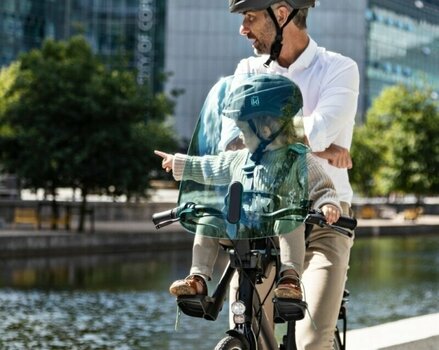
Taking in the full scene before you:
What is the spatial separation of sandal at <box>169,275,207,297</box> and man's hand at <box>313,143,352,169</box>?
665 millimetres

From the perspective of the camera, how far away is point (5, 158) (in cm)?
4041

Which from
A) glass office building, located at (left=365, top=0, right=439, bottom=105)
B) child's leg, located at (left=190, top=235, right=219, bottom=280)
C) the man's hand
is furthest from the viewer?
glass office building, located at (left=365, top=0, right=439, bottom=105)

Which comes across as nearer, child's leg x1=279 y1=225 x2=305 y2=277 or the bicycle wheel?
the bicycle wheel

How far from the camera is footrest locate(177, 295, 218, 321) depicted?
4.16 metres

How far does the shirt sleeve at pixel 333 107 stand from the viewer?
4.34 meters

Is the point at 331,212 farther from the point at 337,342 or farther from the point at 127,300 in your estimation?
the point at 127,300

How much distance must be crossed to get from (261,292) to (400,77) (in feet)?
368

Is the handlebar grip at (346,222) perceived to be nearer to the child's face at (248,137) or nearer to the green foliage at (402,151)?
the child's face at (248,137)

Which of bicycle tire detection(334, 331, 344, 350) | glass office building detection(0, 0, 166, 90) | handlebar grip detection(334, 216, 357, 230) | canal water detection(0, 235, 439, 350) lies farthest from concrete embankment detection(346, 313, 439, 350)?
glass office building detection(0, 0, 166, 90)

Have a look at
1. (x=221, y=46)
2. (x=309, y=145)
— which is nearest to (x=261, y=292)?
(x=309, y=145)

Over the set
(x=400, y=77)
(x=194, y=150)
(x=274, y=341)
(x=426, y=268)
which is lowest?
(x=426, y=268)

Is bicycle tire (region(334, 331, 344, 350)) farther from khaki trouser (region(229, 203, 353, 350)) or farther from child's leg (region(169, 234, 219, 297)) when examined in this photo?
child's leg (region(169, 234, 219, 297))

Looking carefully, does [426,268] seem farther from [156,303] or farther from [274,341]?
[274,341]

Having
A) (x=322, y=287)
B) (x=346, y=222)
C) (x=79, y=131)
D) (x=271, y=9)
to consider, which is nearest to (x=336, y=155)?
(x=346, y=222)
